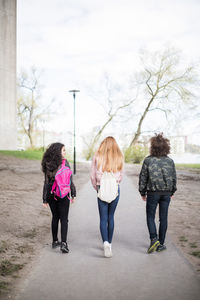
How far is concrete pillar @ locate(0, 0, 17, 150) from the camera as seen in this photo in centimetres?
3180

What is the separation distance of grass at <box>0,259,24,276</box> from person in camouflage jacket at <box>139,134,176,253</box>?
6.09ft

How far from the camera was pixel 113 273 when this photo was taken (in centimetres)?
375

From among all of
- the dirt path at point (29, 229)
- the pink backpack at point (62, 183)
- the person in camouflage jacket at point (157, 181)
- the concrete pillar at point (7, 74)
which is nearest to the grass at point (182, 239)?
the dirt path at point (29, 229)

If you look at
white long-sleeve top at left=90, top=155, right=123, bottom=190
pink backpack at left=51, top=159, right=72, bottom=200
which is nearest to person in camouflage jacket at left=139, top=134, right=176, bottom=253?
white long-sleeve top at left=90, top=155, right=123, bottom=190

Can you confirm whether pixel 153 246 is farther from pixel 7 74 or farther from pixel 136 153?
pixel 7 74

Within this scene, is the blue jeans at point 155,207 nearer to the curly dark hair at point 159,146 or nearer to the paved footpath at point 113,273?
the paved footpath at point 113,273

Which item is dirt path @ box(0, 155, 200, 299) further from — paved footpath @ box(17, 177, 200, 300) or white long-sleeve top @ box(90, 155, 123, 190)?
white long-sleeve top @ box(90, 155, 123, 190)

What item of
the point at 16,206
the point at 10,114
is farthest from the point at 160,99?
the point at 16,206

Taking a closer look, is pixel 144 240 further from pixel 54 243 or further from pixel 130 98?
pixel 130 98

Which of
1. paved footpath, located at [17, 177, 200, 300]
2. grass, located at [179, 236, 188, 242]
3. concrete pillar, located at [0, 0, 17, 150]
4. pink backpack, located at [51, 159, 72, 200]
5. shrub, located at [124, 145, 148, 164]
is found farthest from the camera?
shrub, located at [124, 145, 148, 164]

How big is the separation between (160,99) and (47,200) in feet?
107

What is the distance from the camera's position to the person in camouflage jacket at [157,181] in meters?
4.54

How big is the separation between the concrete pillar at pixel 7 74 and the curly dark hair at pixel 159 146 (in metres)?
29.2

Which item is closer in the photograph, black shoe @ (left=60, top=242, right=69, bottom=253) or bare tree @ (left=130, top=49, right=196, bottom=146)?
black shoe @ (left=60, top=242, right=69, bottom=253)
